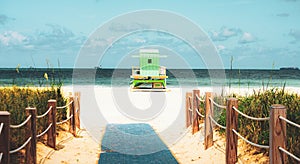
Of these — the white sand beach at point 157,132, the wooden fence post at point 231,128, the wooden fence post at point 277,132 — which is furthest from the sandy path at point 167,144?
the wooden fence post at point 277,132

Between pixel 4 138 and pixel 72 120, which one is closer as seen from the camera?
pixel 4 138

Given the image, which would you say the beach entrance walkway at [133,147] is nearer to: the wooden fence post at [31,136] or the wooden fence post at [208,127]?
the wooden fence post at [208,127]

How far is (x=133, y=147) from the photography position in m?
7.64

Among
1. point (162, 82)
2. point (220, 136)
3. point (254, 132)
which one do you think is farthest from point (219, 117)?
point (162, 82)

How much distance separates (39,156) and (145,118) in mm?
6220

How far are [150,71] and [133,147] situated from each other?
13795 mm

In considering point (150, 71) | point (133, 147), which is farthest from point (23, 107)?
point (150, 71)

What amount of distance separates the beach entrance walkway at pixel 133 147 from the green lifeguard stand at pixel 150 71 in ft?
35.6

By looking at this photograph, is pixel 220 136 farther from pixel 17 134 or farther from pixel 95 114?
pixel 95 114

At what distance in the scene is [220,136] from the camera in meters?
7.63

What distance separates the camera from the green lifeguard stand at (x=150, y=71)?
69.3 ft

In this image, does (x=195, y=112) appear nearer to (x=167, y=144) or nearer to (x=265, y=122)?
(x=167, y=144)

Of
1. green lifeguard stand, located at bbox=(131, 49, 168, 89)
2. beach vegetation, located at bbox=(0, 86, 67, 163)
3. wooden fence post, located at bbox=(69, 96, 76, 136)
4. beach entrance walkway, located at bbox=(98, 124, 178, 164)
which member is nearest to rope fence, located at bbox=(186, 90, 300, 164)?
beach entrance walkway, located at bbox=(98, 124, 178, 164)

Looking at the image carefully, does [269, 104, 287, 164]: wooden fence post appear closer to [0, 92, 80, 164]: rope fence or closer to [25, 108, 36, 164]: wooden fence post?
[0, 92, 80, 164]: rope fence
